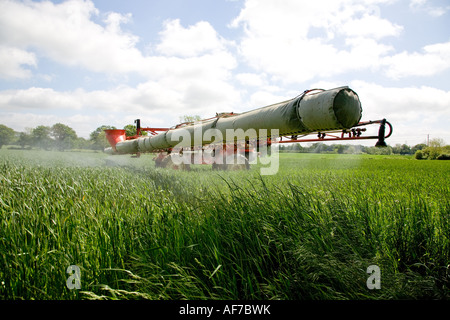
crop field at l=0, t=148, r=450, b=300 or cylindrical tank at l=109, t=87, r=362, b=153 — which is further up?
cylindrical tank at l=109, t=87, r=362, b=153

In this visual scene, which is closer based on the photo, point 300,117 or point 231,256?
point 231,256

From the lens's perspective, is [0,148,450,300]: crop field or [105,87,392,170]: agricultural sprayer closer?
[0,148,450,300]: crop field

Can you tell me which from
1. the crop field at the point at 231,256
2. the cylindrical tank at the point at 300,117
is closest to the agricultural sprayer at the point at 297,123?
the cylindrical tank at the point at 300,117

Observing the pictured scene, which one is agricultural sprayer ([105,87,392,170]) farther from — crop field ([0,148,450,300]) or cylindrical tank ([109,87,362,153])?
crop field ([0,148,450,300])

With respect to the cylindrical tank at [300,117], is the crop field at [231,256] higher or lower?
lower

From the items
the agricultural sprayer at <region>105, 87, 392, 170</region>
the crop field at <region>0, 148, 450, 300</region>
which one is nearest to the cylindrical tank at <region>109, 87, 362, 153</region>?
the agricultural sprayer at <region>105, 87, 392, 170</region>

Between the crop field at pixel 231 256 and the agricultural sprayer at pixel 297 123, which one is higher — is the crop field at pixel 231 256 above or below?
below

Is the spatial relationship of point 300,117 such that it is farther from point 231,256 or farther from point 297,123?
point 231,256

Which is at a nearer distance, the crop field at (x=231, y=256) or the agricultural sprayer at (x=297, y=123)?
the crop field at (x=231, y=256)

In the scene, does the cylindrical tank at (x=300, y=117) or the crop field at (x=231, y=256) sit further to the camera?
the cylindrical tank at (x=300, y=117)

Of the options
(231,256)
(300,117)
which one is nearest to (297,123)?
(300,117)

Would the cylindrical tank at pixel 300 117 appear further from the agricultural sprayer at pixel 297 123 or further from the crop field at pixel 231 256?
the crop field at pixel 231 256
